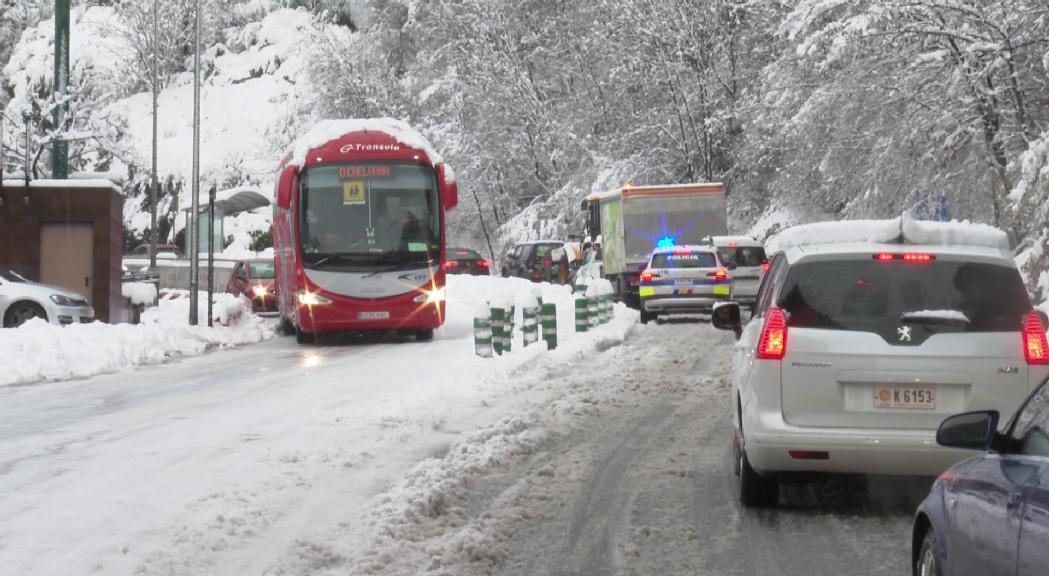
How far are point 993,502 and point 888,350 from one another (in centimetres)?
367

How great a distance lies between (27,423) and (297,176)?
1169cm

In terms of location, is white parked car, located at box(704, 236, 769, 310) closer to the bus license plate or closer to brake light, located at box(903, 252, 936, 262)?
brake light, located at box(903, 252, 936, 262)

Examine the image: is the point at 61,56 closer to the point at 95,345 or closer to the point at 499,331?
the point at 95,345

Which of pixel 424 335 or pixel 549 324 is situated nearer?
pixel 549 324

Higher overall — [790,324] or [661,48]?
[661,48]

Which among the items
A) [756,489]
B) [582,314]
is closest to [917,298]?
[756,489]

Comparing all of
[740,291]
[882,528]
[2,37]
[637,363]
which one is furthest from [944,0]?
[2,37]

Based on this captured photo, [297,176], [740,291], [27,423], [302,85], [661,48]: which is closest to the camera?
[27,423]

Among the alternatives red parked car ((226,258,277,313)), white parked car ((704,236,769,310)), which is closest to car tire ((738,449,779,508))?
white parked car ((704,236,769,310))

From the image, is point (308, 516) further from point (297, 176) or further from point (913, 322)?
point (297, 176)

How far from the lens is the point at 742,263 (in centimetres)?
3306

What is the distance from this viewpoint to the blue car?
4035 mm

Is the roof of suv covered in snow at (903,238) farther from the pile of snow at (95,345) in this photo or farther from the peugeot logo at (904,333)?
the pile of snow at (95,345)

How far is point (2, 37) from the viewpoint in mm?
87875
